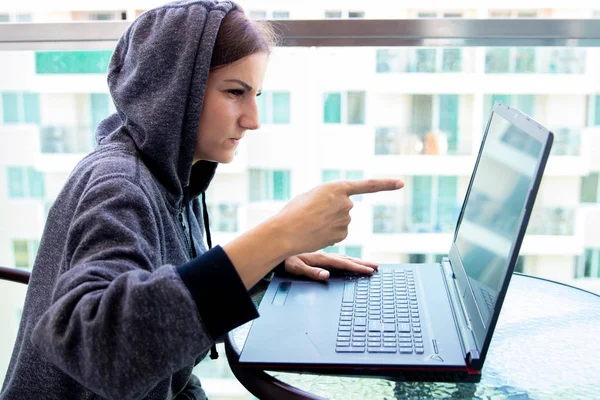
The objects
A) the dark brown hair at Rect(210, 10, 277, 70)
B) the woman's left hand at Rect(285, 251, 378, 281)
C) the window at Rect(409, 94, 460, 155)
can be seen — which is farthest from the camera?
the window at Rect(409, 94, 460, 155)

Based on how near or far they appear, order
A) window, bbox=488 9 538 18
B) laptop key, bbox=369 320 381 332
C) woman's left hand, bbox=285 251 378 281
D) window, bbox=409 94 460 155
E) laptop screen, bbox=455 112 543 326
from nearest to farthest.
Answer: laptop screen, bbox=455 112 543 326
laptop key, bbox=369 320 381 332
woman's left hand, bbox=285 251 378 281
window, bbox=488 9 538 18
window, bbox=409 94 460 155

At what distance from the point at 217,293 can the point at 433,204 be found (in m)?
1.28

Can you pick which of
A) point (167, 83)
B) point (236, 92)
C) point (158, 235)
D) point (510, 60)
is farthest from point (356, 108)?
point (158, 235)

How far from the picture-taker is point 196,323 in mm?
770

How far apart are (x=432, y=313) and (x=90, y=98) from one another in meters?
1.37

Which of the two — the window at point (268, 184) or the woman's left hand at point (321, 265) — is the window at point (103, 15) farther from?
the woman's left hand at point (321, 265)

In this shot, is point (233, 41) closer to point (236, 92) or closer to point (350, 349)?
point (236, 92)

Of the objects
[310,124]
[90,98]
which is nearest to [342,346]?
[310,124]

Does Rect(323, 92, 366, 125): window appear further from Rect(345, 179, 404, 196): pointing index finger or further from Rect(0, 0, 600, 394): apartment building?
Rect(345, 179, 404, 196): pointing index finger

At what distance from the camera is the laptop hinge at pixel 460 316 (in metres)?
0.89

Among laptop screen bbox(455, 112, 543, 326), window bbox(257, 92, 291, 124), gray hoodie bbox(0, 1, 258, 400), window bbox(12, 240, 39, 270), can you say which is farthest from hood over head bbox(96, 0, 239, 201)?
window bbox(12, 240, 39, 270)

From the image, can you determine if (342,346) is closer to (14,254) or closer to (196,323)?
(196,323)

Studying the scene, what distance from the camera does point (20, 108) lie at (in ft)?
6.64

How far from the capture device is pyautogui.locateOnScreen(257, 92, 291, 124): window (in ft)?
6.30
